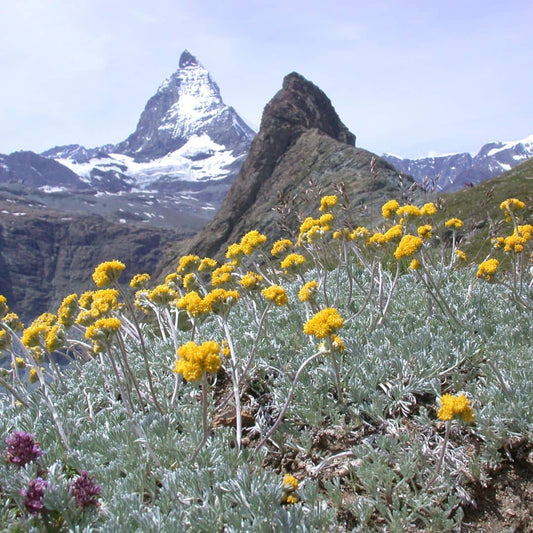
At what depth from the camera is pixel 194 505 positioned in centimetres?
209

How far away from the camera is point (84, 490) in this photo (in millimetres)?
2199

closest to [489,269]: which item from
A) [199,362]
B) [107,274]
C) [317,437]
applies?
[317,437]

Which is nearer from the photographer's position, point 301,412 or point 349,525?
point 349,525

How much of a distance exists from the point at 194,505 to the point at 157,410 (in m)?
1.12

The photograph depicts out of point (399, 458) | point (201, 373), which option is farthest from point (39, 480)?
point (399, 458)

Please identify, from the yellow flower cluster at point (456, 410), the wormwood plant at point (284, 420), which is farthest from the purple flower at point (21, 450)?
the yellow flower cluster at point (456, 410)

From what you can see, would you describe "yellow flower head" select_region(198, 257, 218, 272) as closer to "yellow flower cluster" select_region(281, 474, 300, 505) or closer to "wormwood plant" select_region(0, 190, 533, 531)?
"wormwood plant" select_region(0, 190, 533, 531)

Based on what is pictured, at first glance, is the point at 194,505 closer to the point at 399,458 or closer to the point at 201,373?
the point at 201,373

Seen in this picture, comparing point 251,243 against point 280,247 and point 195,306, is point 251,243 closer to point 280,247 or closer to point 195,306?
point 280,247

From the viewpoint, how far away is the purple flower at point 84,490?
7.15ft

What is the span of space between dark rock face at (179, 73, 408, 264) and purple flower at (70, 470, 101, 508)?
102ft

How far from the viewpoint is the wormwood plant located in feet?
7.07

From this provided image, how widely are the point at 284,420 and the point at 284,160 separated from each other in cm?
4907

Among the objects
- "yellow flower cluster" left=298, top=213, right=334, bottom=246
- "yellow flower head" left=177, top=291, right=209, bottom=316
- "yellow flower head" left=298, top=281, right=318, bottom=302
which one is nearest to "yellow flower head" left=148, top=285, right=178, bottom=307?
"yellow flower head" left=177, top=291, right=209, bottom=316
